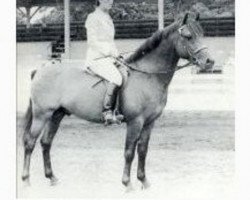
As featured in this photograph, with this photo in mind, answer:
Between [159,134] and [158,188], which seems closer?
[158,188]

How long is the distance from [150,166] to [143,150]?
868 mm

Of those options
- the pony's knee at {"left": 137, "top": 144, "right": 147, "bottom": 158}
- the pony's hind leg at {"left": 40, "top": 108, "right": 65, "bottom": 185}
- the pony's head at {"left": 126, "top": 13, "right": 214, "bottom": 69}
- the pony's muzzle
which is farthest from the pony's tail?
the pony's muzzle

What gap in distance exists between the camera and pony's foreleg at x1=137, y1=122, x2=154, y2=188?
24.5 feet

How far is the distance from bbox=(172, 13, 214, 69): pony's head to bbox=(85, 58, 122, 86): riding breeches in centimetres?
88

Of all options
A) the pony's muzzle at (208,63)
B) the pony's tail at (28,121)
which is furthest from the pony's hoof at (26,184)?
the pony's muzzle at (208,63)

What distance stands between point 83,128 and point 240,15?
442 centimetres

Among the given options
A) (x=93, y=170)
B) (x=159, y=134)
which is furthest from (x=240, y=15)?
(x=159, y=134)

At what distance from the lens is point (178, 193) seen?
24.7 ft

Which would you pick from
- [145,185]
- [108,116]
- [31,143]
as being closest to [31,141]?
[31,143]

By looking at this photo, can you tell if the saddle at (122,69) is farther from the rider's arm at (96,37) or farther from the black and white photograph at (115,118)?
the rider's arm at (96,37)

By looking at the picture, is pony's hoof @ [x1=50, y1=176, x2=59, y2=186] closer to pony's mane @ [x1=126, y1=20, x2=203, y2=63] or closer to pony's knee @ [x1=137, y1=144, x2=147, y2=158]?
pony's knee @ [x1=137, y1=144, x2=147, y2=158]

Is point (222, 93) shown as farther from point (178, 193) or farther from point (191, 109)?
point (178, 193)

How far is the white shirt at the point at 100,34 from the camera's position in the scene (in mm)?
7484

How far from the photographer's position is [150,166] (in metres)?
8.31
